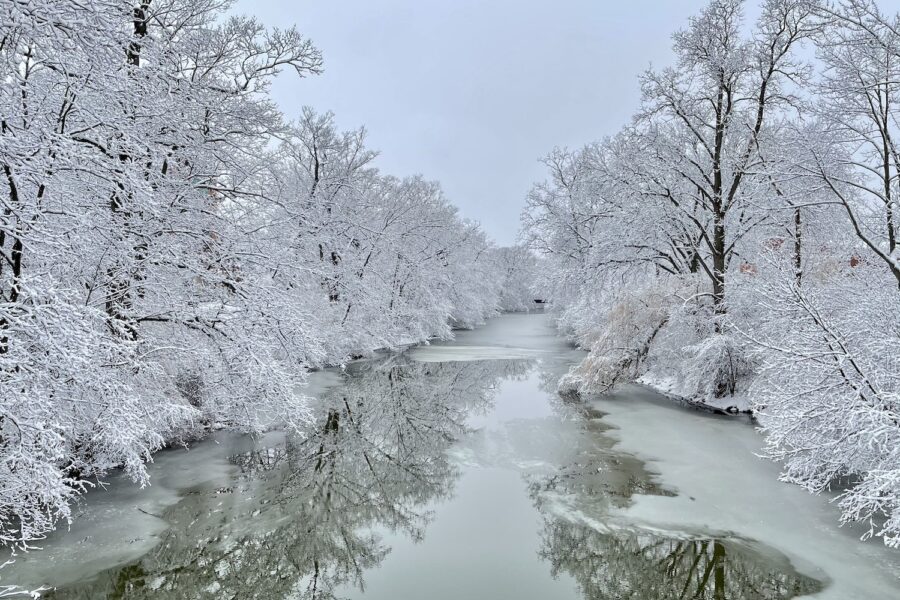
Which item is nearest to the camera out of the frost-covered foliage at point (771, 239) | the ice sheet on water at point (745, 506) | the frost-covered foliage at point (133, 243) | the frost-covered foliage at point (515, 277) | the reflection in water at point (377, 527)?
the frost-covered foliage at point (133, 243)

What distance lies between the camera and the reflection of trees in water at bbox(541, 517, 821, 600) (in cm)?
595

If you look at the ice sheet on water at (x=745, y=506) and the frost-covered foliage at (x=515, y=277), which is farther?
the frost-covered foliage at (x=515, y=277)

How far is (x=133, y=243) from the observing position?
7.74 metres

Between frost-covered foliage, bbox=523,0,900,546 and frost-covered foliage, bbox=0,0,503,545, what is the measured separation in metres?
7.68

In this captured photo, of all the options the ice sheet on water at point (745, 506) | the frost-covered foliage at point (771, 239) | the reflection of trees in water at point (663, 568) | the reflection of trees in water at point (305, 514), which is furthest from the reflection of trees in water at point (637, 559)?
the reflection of trees in water at point (305, 514)

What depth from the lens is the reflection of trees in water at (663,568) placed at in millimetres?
5953

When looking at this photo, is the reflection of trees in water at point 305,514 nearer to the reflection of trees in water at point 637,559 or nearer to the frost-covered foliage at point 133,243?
the frost-covered foliage at point 133,243

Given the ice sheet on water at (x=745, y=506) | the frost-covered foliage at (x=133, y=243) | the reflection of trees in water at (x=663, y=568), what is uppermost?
the frost-covered foliage at (x=133, y=243)

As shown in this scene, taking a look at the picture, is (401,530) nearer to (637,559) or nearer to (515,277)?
(637,559)

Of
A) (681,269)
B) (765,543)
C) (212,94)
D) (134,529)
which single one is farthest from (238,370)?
(681,269)

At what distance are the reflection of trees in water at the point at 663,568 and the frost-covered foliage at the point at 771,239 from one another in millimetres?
1223

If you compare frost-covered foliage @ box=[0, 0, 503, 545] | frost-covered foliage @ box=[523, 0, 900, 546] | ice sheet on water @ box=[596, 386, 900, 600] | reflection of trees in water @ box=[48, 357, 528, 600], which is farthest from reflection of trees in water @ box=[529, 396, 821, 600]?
frost-covered foliage @ box=[0, 0, 503, 545]

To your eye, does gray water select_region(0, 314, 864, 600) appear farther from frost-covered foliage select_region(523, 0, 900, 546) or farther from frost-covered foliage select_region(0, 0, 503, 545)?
frost-covered foliage select_region(523, 0, 900, 546)

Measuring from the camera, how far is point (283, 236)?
1105cm
